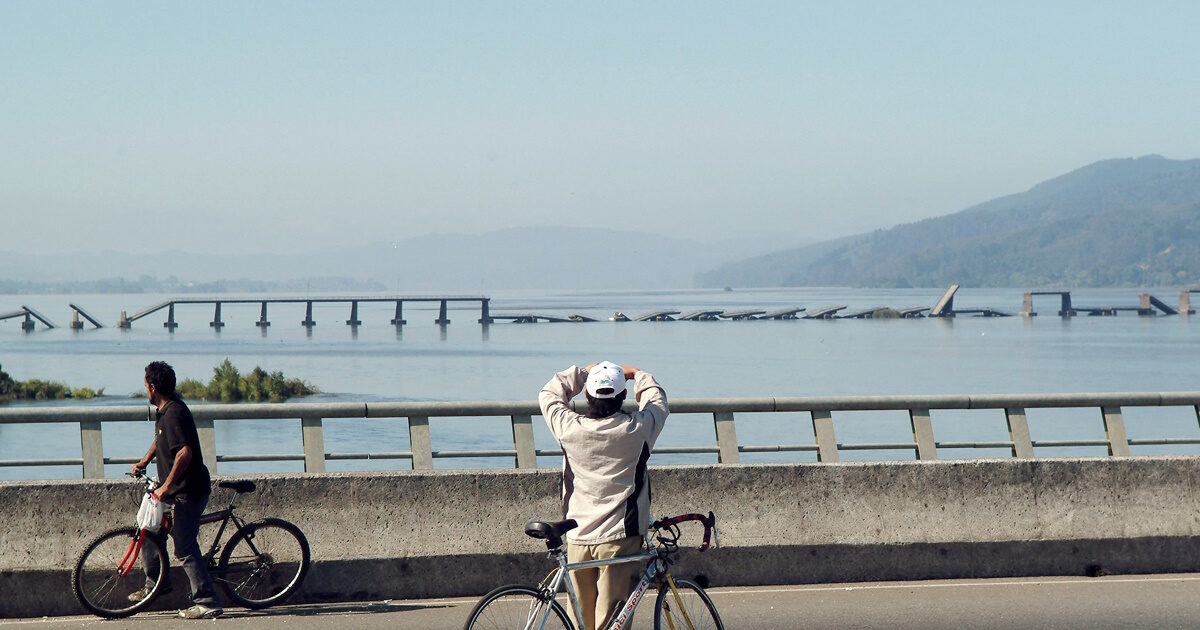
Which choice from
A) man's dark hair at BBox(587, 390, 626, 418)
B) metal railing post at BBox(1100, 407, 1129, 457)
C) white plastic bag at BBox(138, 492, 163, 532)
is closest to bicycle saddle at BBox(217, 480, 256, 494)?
white plastic bag at BBox(138, 492, 163, 532)

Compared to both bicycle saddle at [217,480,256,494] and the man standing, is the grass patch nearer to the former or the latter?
bicycle saddle at [217,480,256,494]

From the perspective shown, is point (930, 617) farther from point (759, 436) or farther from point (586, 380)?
point (759, 436)

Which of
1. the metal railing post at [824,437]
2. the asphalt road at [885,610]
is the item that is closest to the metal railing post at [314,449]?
the asphalt road at [885,610]

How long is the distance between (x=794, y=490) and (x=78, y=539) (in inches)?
200

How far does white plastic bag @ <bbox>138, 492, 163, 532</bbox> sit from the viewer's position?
8.89 metres

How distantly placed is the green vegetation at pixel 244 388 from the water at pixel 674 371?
220 cm

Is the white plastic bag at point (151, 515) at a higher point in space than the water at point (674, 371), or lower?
lower

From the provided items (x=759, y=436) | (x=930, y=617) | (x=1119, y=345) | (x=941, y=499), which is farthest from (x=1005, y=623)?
(x=1119, y=345)

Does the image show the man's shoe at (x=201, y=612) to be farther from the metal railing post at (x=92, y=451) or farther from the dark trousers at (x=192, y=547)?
the metal railing post at (x=92, y=451)

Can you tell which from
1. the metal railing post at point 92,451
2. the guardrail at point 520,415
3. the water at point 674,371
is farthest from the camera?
the water at point 674,371

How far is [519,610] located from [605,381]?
113cm

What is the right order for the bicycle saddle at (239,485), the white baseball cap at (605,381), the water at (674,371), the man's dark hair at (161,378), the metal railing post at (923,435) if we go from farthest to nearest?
the water at (674,371) → the metal railing post at (923,435) → the bicycle saddle at (239,485) → the man's dark hair at (161,378) → the white baseball cap at (605,381)

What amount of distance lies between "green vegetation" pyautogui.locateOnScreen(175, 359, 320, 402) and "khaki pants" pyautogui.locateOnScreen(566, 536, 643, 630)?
82.9 m

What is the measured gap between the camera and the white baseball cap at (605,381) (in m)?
6.14
